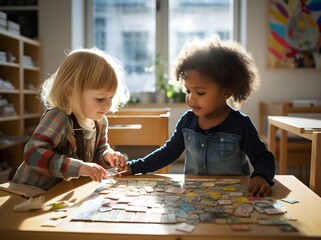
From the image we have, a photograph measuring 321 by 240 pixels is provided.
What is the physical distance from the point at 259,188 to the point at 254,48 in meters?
2.77

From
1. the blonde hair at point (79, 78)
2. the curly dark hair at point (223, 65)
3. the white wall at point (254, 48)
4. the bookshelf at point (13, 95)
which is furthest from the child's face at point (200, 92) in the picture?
the white wall at point (254, 48)

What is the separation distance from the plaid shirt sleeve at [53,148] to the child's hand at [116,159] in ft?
0.37

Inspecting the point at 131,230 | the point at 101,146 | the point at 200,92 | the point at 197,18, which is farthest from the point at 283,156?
the point at 197,18

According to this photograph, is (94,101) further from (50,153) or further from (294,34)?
(294,34)

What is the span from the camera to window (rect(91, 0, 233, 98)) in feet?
11.8

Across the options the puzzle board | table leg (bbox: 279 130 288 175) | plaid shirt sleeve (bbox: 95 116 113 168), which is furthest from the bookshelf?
the puzzle board

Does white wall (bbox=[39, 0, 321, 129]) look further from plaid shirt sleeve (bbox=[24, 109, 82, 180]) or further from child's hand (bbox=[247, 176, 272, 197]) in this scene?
child's hand (bbox=[247, 176, 272, 197])

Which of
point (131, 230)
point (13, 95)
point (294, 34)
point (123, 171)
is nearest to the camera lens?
point (131, 230)

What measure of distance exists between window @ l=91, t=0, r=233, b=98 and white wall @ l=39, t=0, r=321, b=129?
33 cm

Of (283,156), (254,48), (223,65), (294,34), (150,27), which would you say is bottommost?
(283,156)

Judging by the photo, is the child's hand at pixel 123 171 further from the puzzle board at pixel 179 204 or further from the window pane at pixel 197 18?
the window pane at pixel 197 18

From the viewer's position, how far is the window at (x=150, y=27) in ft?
11.8

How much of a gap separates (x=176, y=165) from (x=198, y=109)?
229 centimetres

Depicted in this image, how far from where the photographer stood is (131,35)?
11.9 feet
